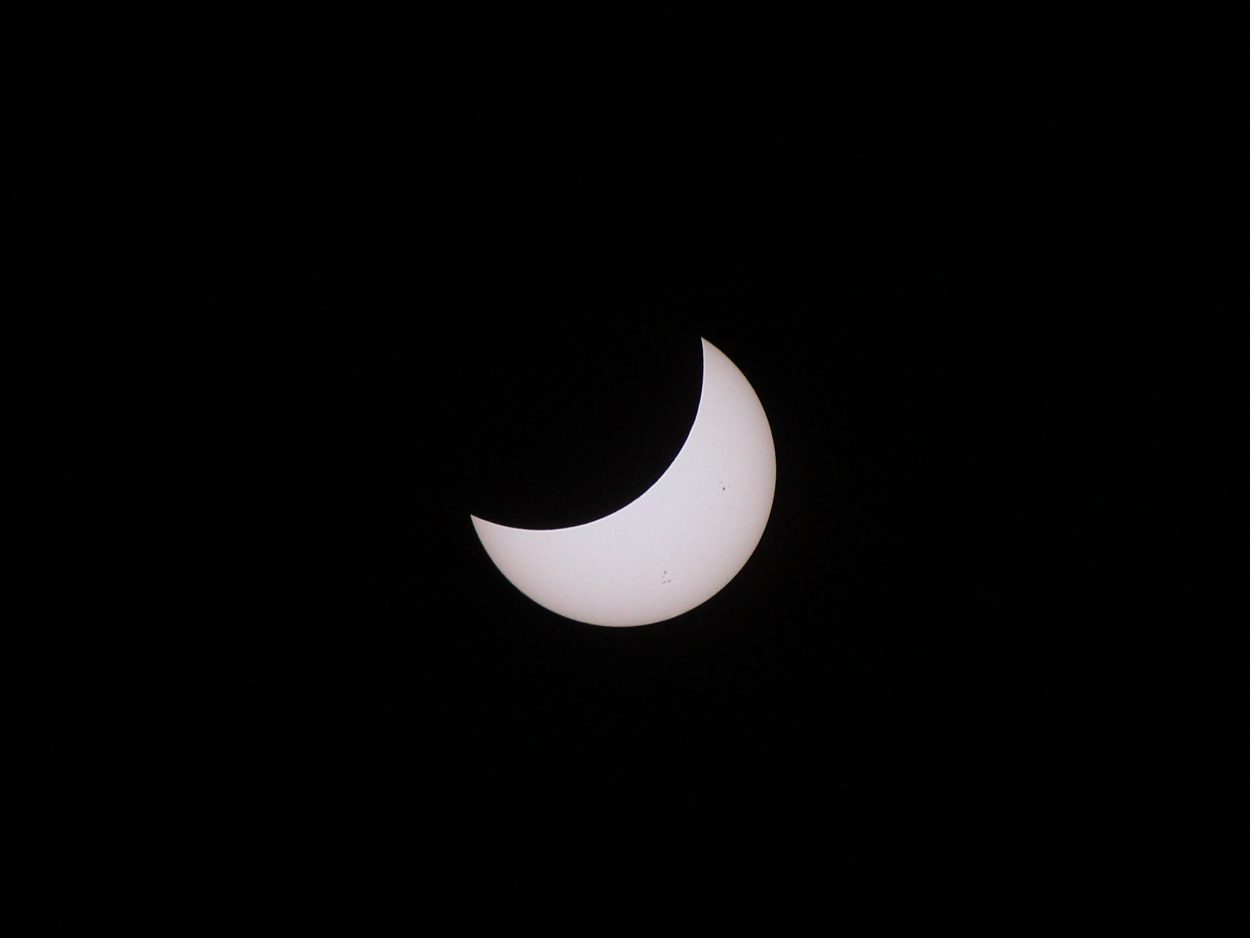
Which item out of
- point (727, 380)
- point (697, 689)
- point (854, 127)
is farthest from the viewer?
point (697, 689)

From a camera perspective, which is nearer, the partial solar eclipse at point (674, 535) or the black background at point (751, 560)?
the partial solar eclipse at point (674, 535)

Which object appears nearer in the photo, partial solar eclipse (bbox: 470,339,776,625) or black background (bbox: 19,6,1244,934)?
partial solar eclipse (bbox: 470,339,776,625)

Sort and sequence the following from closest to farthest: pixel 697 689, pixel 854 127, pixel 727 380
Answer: pixel 727 380
pixel 854 127
pixel 697 689

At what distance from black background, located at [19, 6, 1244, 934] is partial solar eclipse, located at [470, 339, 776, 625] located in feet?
1.40

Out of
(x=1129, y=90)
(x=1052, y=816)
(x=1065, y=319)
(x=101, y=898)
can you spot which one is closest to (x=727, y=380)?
(x=1065, y=319)

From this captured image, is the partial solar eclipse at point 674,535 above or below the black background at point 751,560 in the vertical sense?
below

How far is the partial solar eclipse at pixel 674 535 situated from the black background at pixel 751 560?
1.40 ft

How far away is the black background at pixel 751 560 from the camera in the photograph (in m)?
1.26

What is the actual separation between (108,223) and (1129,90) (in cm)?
160

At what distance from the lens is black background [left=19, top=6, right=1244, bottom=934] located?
1264 millimetres

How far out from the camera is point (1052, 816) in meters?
1.42

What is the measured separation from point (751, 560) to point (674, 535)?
0.54 meters

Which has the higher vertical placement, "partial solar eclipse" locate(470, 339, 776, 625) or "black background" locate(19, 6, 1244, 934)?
"black background" locate(19, 6, 1244, 934)

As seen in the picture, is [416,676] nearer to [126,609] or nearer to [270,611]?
[270,611]
